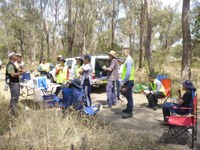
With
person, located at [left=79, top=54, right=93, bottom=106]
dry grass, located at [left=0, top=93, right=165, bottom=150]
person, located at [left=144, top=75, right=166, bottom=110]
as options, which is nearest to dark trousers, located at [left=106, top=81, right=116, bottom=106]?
person, located at [left=79, top=54, right=93, bottom=106]

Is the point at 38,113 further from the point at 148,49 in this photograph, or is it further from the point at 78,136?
the point at 148,49

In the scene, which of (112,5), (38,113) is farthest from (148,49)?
(112,5)

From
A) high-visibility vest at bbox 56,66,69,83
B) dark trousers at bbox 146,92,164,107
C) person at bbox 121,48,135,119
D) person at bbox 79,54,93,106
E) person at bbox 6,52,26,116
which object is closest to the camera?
person at bbox 6,52,26,116

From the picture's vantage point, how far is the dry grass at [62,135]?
4730mm

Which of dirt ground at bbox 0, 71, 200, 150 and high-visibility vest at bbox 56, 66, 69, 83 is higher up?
high-visibility vest at bbox 56, 66, 69, 83

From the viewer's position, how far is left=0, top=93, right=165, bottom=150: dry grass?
15.5 feet

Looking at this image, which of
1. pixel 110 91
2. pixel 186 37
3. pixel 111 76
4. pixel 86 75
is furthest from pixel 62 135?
pixel 186 37

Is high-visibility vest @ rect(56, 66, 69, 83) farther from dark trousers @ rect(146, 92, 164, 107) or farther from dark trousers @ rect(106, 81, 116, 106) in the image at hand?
dark trousers @ rect(146, 92, 164, 107)

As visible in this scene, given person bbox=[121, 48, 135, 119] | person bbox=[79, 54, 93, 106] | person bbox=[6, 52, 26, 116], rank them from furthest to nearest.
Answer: person bbox=[79, 54, 93, 106]
person bbox=[121, 48, 135, 119]
person bbox=[6, 52, 26, 116]

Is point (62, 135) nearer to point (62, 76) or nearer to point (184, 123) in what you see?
point (184, 123)

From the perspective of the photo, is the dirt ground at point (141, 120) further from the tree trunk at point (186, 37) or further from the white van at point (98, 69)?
the tree trunk at point (186, 37)

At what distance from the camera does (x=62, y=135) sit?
497 cm

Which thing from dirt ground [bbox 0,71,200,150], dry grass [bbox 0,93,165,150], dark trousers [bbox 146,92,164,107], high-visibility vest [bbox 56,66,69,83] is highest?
high-visibility vest [bbox 56,66,69,83]

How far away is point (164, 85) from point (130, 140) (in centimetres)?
406
